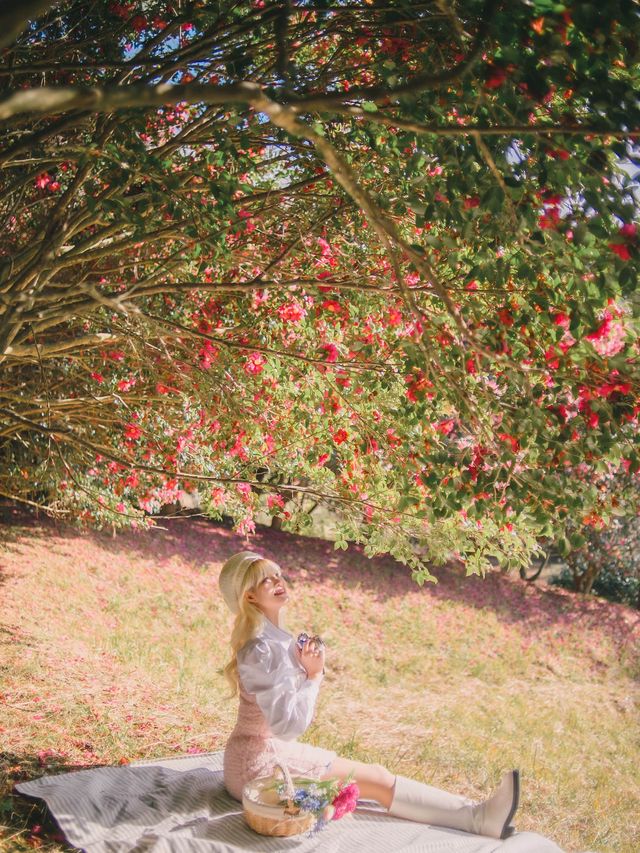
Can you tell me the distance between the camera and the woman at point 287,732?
13.5 feet

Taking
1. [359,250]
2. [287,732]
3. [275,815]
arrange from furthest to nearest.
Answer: [359,250] → [287,732] → [275,815]

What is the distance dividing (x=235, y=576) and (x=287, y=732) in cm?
94

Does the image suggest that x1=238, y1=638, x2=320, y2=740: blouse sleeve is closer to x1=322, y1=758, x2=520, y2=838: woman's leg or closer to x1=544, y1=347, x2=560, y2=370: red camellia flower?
x1=322, y1=758, x2=520, y2=838: woman's leg

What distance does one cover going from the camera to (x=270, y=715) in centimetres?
408

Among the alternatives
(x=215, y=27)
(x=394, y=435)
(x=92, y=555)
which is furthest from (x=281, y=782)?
(x=92, y=555)

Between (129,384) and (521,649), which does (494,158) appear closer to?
(129,384)

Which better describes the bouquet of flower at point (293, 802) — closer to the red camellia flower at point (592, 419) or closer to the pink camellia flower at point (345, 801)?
the pink camellia flower at point (345, 801)

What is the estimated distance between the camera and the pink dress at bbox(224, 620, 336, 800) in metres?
4.10

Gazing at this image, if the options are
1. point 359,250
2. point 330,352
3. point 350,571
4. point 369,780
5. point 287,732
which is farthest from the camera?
point 350,571

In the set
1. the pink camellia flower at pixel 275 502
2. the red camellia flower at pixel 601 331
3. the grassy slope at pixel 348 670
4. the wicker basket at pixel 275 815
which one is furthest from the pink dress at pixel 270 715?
the red camellia flower at pixel 601 331

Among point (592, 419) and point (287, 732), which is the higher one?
point (592, 419)

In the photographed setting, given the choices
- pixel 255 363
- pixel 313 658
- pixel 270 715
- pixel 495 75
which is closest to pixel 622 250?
pixel 495 75

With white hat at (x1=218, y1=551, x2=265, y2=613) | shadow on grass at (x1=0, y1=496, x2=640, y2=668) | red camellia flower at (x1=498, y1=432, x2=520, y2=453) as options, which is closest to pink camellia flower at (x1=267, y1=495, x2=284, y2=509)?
white hat at (x1=218, y1=551, x2=265, y2=613)

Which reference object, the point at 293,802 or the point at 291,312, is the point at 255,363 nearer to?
the point at 291,312
